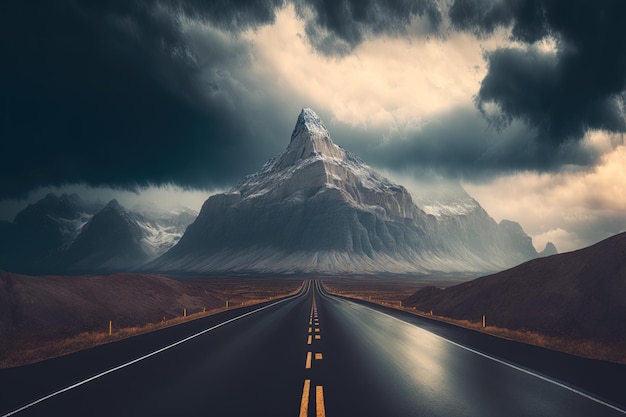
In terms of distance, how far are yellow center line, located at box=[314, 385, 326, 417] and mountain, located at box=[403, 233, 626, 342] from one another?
14981 mm

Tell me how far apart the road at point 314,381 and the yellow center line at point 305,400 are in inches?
0.8

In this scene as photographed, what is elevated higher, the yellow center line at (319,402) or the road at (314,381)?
the yellow center line at (319,402)

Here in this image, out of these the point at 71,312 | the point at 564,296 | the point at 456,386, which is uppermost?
the point at 564,296

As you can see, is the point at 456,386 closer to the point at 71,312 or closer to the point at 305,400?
the point at 305,400

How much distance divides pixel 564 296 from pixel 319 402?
2019cm

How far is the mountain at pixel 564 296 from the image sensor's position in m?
19.5

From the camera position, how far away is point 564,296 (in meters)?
23.0

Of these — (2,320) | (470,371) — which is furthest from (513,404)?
(2,320)

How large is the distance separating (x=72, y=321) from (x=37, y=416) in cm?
1991

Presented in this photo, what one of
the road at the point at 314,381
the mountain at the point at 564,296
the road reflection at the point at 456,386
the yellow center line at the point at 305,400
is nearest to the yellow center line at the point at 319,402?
the road at the point at 314,381

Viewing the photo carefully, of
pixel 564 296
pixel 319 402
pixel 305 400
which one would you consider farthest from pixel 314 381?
pixel 564 296

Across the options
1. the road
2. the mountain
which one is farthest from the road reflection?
the mountain

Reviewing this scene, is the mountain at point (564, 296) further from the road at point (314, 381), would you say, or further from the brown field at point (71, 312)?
the brown field at point (71, 312)

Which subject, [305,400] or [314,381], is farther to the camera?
[314,381]
